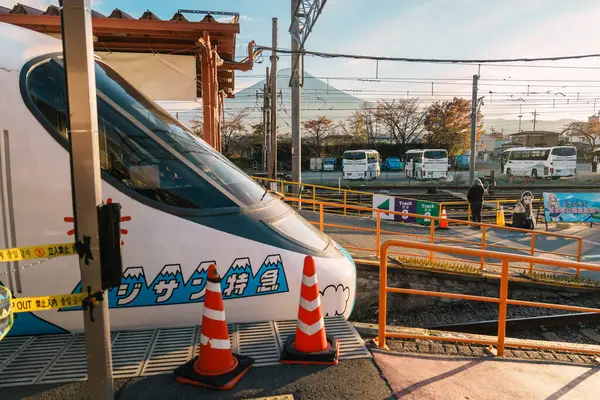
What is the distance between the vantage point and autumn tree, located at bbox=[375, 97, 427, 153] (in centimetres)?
5228

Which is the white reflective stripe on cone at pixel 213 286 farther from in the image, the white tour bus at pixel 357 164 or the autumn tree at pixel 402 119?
the autumn tree at pixel 402 119

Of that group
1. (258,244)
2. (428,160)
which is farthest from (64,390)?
(428,160)

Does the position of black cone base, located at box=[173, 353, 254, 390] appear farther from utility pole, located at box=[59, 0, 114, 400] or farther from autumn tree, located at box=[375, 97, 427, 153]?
autumn tree, located at box=[375, 97, 427, 153]

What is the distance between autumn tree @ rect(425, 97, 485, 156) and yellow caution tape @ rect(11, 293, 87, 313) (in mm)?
53601

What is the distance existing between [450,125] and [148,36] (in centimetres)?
4870

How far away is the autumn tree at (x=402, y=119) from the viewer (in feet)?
172

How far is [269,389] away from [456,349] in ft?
6.64

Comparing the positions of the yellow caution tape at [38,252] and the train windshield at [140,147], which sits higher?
the train windshield at [140,147]

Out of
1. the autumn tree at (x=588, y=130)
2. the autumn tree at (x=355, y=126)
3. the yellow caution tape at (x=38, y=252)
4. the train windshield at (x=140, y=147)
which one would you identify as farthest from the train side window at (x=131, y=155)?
the autumn tree at (x=588, y=130)

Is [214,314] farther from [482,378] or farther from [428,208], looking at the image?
[428,208]

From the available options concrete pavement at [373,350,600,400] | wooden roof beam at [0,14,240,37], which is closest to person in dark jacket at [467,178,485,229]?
wooden roof beam at [0,14,240,37]

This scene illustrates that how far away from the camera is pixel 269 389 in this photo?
111 inches

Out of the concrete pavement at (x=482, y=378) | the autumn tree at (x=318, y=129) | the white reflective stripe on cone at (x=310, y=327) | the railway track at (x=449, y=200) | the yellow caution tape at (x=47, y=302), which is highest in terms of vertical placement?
the autumn tree at (x=318, y=129)

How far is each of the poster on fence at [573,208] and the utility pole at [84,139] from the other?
1613 centimetres
